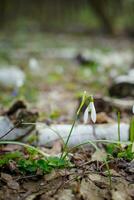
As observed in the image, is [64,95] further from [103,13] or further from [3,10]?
[103,13]

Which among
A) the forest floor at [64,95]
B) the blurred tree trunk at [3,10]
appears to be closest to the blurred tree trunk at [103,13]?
the forest floor at [64,95]

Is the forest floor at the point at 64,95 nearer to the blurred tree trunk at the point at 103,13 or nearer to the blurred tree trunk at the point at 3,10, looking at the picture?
the blurred tree trunk at the point at 3,10

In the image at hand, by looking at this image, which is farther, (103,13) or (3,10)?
(103,13)

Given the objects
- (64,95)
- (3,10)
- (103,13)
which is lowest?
(64,95)

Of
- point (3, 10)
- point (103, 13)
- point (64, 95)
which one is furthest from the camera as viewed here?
point (103, 13)

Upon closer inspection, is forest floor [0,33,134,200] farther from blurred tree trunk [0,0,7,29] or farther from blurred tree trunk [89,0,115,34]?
blurred tree trunk [89,0,115,34]

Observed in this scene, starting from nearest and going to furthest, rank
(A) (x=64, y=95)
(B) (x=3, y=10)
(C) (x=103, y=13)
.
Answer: (A) (x=64, y=95), (B) (x=3, y=10), (C) (x=103, y=13)

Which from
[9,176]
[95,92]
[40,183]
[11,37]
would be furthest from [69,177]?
[11,37]

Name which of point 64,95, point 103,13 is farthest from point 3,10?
point 64,95

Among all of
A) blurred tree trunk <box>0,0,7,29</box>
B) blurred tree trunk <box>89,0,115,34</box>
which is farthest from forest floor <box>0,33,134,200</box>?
blurred tree trunk <box>89,0,115,34</box>

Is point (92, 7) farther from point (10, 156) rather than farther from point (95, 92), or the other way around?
point (10, 156)
